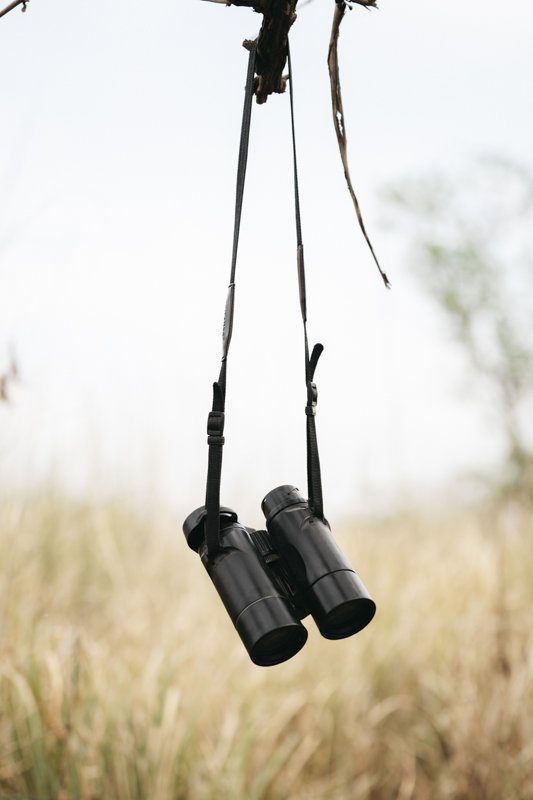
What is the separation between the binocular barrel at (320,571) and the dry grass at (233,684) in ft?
5.63

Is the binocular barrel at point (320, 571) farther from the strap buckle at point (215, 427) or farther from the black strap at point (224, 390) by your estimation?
the strap buckle at point (215, 427)

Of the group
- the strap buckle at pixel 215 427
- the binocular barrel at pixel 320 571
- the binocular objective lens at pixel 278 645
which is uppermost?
the strap buckle at pixel 215 427

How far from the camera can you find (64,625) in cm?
354

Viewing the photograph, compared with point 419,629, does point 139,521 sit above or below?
above

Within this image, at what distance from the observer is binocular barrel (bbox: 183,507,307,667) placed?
719 mm

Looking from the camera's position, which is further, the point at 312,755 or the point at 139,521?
the point at 139,521

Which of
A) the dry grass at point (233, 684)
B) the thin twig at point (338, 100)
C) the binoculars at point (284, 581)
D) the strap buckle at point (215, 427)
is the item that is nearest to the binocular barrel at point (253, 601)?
the binoculars at point (284, 581)

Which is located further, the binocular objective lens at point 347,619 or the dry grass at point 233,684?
the dry grass at point 233,684

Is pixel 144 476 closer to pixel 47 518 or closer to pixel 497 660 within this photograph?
pixel 47 518

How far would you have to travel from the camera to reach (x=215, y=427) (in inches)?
28.3

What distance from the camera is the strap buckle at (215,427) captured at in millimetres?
718

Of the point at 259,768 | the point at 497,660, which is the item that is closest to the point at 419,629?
the point at 497,660

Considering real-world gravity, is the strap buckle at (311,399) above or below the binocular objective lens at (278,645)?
above

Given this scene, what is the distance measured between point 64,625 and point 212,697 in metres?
1.11
